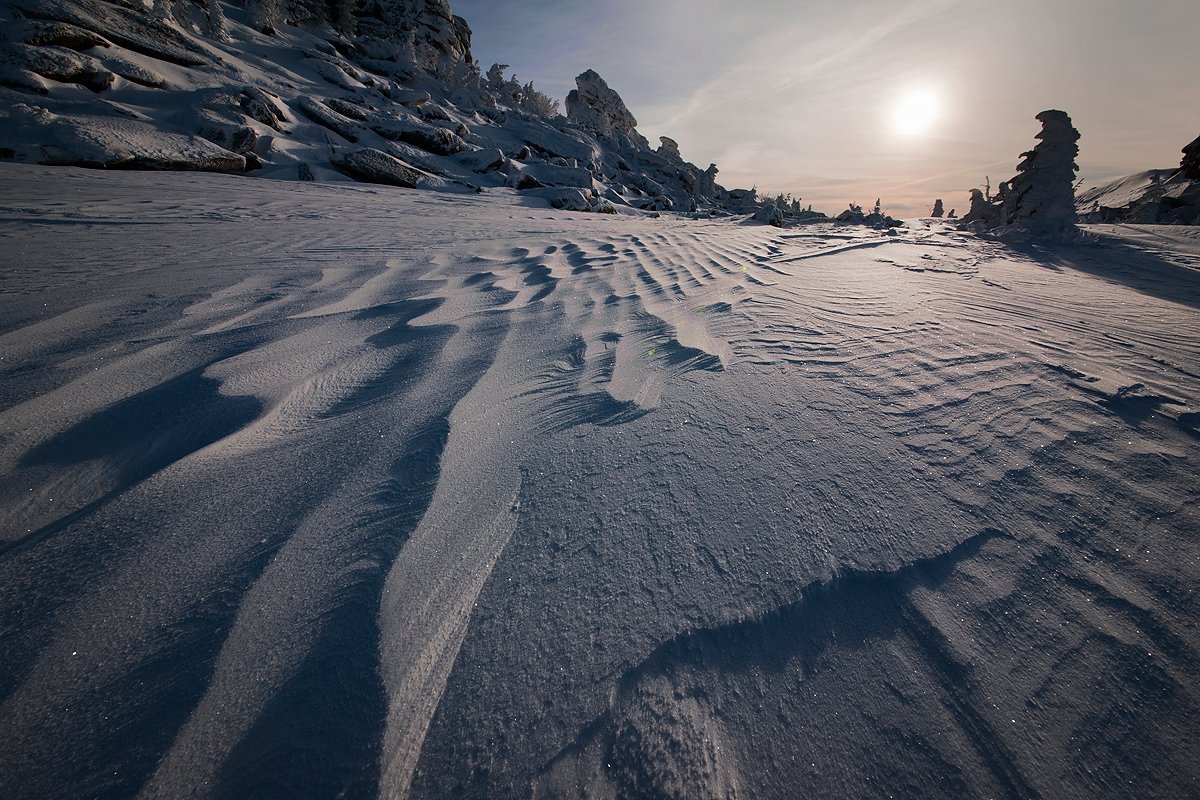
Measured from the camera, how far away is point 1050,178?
19.2ft

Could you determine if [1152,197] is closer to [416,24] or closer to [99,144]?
[99,144]

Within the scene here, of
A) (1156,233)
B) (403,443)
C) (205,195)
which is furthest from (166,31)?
(1156,233)

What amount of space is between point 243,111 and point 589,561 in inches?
411

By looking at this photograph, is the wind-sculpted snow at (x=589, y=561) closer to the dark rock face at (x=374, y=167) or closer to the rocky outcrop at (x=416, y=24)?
the dark rock face at (x=374, y=167)

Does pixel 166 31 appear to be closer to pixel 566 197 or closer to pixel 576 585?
pixel 566 197

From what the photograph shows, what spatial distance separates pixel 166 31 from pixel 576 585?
14.7 metres

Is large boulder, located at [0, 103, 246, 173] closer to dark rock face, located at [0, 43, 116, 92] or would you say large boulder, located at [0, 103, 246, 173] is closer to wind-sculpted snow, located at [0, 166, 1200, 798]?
dark rock face, located at [0, 43, 116, 92]

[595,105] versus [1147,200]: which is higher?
[595,105]

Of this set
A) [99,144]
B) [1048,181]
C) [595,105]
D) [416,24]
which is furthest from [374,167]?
[595,105]

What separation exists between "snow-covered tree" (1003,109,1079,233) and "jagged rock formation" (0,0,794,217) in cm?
708

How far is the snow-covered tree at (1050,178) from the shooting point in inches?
225

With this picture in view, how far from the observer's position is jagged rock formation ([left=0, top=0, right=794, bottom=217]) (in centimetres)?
560

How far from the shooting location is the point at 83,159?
5.02m

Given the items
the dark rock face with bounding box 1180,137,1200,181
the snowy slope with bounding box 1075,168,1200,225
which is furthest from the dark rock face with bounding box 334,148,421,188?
the dark rock face with bounding box 1180,137,1200,181
